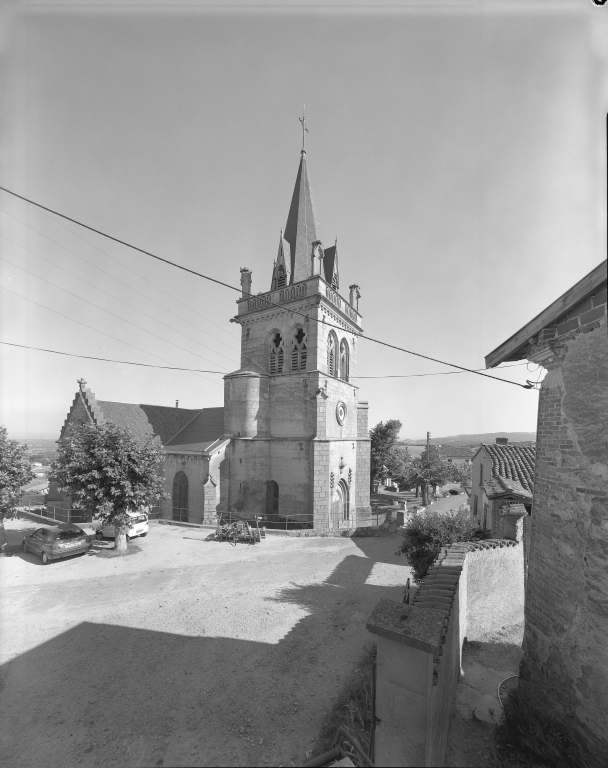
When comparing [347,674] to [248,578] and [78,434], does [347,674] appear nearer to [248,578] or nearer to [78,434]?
[248,578]

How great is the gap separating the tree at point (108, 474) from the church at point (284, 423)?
11.3 ft

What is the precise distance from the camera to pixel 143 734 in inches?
190

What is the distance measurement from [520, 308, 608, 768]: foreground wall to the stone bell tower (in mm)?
13672

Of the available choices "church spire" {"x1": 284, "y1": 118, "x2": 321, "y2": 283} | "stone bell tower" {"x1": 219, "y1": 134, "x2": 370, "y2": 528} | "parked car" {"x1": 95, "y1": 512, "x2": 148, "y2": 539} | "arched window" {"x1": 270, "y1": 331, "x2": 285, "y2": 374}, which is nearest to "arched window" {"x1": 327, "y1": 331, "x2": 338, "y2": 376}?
"stone bell tower" {"x1": 219, "y1": 134, "x2": 370, "y2": 528}

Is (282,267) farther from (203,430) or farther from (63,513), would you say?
(63,513)

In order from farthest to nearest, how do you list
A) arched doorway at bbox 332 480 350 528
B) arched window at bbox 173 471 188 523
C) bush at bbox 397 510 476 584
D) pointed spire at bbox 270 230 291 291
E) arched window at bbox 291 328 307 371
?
pointed spire at bbox 270 230 291 291, arched window at bbox 291 328 307 371, arched window at bbox 173 471 188 523, arched doorway at bbox 332 480 350 528, bush at bbox 397 510 476 584

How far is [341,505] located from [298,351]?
979 cm

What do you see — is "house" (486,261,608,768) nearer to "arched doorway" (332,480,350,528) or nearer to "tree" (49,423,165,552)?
"tree" (49,423,165,552)

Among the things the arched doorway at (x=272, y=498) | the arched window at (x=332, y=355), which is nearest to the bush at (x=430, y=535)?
the arched doorway at (x=272, y=498)

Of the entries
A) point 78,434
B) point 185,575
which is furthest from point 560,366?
point 78,434

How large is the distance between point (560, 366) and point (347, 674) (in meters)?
6.52

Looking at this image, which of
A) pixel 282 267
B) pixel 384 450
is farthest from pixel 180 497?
pixel 384 450

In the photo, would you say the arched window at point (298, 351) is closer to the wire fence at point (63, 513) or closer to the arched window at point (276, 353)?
the arched window at point (276, 353)

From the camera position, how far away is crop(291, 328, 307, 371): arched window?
20.1 meters
